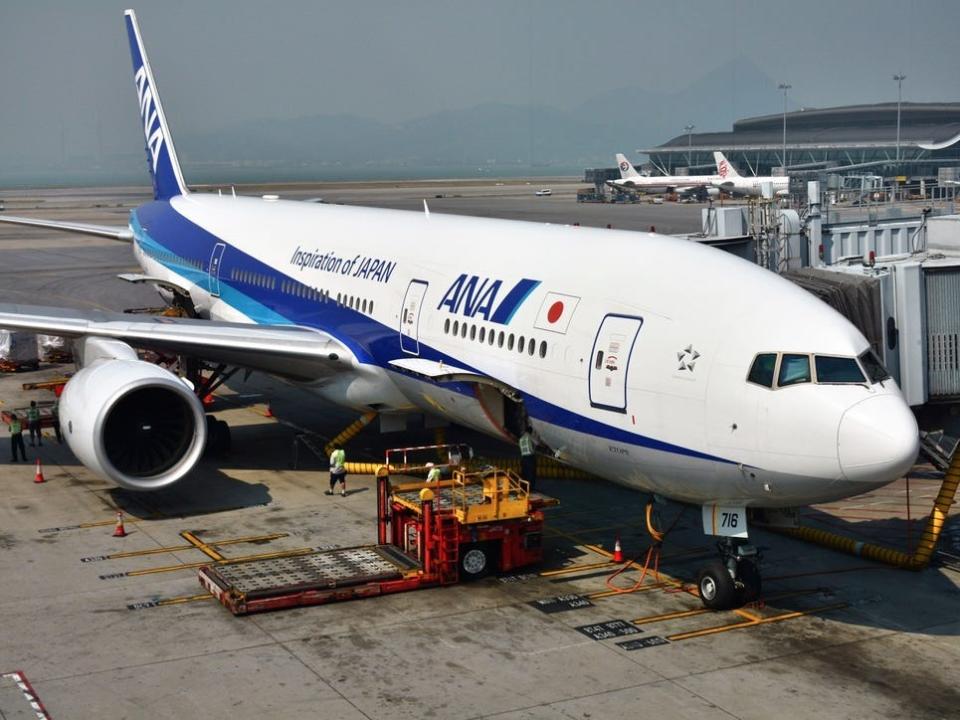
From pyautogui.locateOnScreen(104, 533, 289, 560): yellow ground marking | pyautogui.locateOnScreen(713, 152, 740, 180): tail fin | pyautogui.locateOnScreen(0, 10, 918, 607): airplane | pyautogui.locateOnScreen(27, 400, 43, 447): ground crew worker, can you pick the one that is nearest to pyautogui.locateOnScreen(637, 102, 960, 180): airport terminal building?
pyautogui.locateOnScreen(713, 152, 740, 180): tail fin

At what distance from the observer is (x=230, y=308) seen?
3014 centimetres

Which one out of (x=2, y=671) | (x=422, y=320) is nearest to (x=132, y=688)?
(x=2, y=671)

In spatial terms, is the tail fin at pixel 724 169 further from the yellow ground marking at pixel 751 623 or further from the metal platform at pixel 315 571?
the yellow ground marking at pixel 751 623

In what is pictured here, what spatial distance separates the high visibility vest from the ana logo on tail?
2296 centimetres

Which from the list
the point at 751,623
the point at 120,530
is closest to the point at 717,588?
the point at 751,623

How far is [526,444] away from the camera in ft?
63.8

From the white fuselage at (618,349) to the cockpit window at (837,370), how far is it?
12cm

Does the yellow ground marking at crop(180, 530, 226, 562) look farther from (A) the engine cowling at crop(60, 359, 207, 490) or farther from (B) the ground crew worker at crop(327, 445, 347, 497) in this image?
(B) the ground crew worker at crop(327, 445, 347, 497)

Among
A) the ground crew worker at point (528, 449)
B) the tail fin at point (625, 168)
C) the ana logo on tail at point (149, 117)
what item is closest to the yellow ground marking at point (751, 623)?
the ground crew worker at point (528, 449)

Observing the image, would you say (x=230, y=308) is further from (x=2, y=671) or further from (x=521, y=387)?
(x=2, y=671)

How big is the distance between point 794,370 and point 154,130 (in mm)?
28189

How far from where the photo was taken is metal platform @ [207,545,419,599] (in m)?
17.9

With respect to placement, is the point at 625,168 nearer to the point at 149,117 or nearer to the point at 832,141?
the point at 832,141

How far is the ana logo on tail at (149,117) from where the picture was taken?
3858 centimetres
